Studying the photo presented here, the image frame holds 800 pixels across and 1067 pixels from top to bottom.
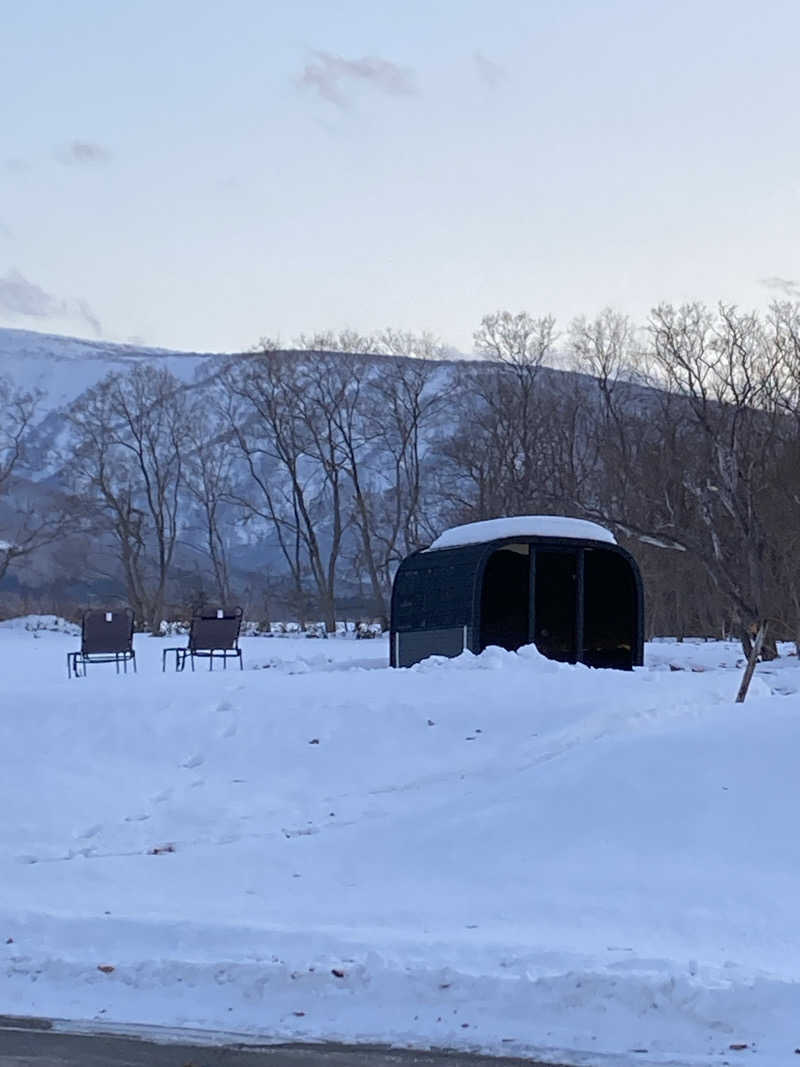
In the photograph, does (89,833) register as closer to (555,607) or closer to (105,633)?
(105,633)

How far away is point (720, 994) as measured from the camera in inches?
210

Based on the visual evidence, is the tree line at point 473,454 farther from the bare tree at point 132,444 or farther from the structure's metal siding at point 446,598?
the structure's metal siding at point 446,598

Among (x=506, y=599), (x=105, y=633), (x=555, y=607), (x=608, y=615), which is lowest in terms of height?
(x=105, y=633)

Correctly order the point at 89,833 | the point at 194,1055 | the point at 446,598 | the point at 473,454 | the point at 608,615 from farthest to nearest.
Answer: the point at 473,454, the point at 608,615, the point at 446,598, the point at 89,833, the point at 194,1055

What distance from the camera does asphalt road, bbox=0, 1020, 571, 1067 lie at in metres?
4.85

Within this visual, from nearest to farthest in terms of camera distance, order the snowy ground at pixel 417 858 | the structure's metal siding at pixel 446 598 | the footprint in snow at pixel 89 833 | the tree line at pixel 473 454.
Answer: the snowy ground at pixel 417 858
the footprint in snow at pixel 89 833
the structure's metal siding at pixel 446 598
the tree line at pixel 473 454

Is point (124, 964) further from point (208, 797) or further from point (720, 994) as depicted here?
point (208, 797)

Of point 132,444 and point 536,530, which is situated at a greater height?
point 132,444

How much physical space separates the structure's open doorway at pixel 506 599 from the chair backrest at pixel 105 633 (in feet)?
16.6

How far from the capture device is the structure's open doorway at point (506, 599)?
742 inches

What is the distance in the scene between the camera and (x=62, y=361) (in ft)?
329

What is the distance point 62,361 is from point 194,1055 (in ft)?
327

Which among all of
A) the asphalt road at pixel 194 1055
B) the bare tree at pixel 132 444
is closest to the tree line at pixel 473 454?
the bare tree at pixel 132 444

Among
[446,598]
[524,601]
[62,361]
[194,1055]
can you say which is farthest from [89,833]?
[62,361]
